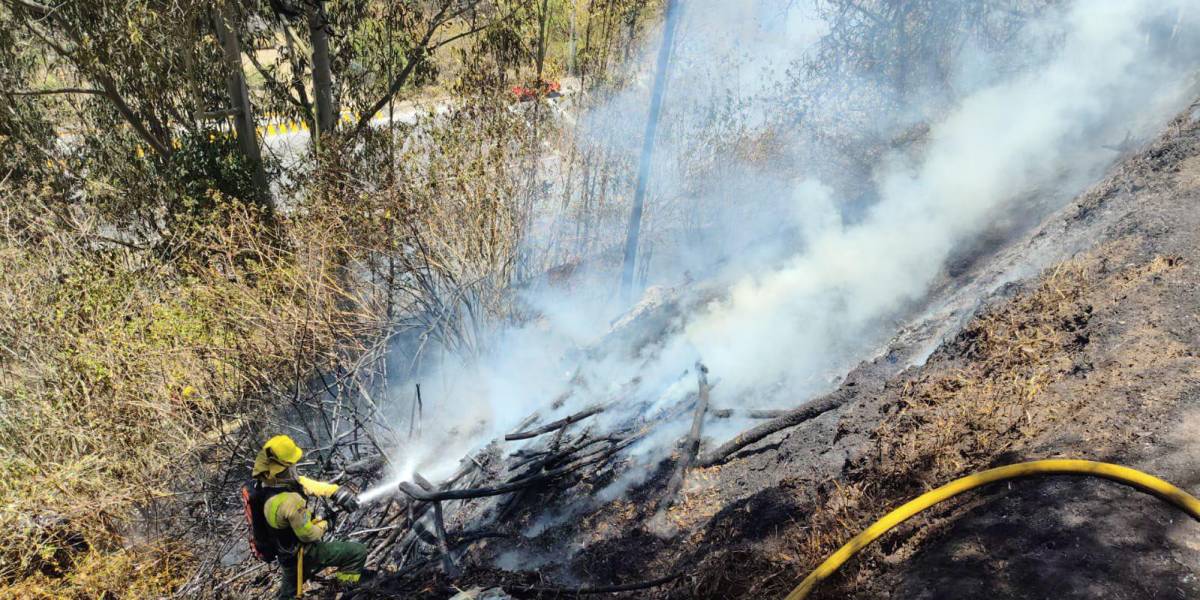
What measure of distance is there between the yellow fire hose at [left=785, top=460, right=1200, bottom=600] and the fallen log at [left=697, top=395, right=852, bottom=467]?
2.23m

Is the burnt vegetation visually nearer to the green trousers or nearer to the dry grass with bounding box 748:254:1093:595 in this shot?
the dry grass with bounding box 748:254:1093:595

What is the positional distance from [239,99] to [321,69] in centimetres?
136

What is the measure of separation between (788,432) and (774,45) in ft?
29.3

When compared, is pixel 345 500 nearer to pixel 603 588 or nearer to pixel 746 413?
pixel 603 588

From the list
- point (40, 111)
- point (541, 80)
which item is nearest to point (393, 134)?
point (541, 80)

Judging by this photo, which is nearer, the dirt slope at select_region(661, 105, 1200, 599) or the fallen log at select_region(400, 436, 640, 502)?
the dirt slope at select_region(661, 105, 1200, 599)

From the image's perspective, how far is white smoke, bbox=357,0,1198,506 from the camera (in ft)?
28.1

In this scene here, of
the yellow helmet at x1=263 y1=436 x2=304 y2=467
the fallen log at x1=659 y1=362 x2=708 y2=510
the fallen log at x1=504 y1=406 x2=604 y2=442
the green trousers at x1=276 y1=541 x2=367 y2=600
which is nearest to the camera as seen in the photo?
the yellow helmet at x1=263 y1=436 x2=304 y2=467

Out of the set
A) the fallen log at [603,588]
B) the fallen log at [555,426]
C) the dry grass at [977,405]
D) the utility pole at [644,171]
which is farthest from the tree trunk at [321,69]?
the dry grass at [977,405]

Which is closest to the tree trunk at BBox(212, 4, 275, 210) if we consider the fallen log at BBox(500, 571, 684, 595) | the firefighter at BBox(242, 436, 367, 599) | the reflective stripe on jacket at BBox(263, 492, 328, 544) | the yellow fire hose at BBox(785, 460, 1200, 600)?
the firefighter at BBox(242, 436, 367, 599)

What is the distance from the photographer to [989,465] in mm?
4488

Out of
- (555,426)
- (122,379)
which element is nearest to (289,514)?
(555,426)

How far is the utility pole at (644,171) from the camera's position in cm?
1209

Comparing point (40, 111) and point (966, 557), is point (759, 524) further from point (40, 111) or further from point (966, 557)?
point (40, 111)
